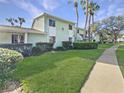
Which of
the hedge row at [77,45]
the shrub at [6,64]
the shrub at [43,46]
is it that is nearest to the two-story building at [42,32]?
the hedge row at [77,45]

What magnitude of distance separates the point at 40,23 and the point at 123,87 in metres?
21.0

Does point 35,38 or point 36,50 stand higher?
point 35,38

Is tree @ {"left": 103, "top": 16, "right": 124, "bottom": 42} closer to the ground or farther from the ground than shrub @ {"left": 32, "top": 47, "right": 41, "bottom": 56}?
farther from the ground

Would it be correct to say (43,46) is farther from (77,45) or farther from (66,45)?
(77,45)

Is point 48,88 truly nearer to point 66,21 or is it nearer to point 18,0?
point 18,0

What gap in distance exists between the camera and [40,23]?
87.5ft

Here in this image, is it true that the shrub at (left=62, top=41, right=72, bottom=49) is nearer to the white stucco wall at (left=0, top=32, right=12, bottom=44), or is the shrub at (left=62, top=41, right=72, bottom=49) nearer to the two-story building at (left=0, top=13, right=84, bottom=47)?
the two-story building at (left=0, top=13, right=84, bottom=47)

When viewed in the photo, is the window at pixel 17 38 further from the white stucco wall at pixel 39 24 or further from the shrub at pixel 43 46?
the white stucco wall at pixel 39 24

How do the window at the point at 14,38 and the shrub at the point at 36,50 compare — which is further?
the shrub at the point at 36,50

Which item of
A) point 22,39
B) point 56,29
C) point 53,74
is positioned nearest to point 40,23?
point 56,29

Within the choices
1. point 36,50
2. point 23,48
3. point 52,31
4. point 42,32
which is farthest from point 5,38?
point 52,31

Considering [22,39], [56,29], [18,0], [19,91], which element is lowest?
[19,91]

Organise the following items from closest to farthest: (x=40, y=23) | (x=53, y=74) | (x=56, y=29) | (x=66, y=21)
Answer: (x=53, y=74) < (x=40, y=23) < (x=56, y=29) < (x=66, y=21)

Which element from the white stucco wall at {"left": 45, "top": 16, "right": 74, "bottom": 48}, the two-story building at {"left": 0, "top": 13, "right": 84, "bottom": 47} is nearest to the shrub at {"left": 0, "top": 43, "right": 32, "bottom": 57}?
the two-story building at {"left": 0, "top": 13, "right": 84, "bottom": 47}
